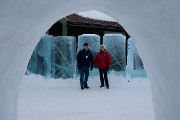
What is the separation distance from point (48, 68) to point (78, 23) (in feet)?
14.3

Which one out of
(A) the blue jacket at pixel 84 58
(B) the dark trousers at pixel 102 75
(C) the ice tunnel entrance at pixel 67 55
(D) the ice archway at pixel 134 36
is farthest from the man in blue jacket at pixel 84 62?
(D) the ice archway at pixel 134 36

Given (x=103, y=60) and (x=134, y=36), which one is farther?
(x=103, y=60)

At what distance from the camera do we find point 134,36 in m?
4.86

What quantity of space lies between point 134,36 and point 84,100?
240 inches

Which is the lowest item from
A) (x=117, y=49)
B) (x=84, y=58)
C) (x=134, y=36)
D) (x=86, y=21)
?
(x=84, y=58)

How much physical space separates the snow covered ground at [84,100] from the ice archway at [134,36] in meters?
3.61

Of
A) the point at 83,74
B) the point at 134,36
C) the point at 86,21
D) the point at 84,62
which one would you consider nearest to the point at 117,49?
the point at 84,62

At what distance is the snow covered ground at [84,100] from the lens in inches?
331

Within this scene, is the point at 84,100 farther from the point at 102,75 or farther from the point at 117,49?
the point at 117,49

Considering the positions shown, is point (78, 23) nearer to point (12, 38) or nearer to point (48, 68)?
point (48, 68)

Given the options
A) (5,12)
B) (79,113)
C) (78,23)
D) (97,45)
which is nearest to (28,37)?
(5,12)

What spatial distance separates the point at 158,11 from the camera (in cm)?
330

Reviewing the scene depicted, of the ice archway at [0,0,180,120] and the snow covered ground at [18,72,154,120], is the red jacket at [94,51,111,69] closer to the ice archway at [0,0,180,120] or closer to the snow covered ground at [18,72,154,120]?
the snow covered ground at [18,72,154,120]

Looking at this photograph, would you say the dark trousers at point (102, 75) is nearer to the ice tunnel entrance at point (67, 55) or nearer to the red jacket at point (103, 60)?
the red jacket at point (103, 60)
